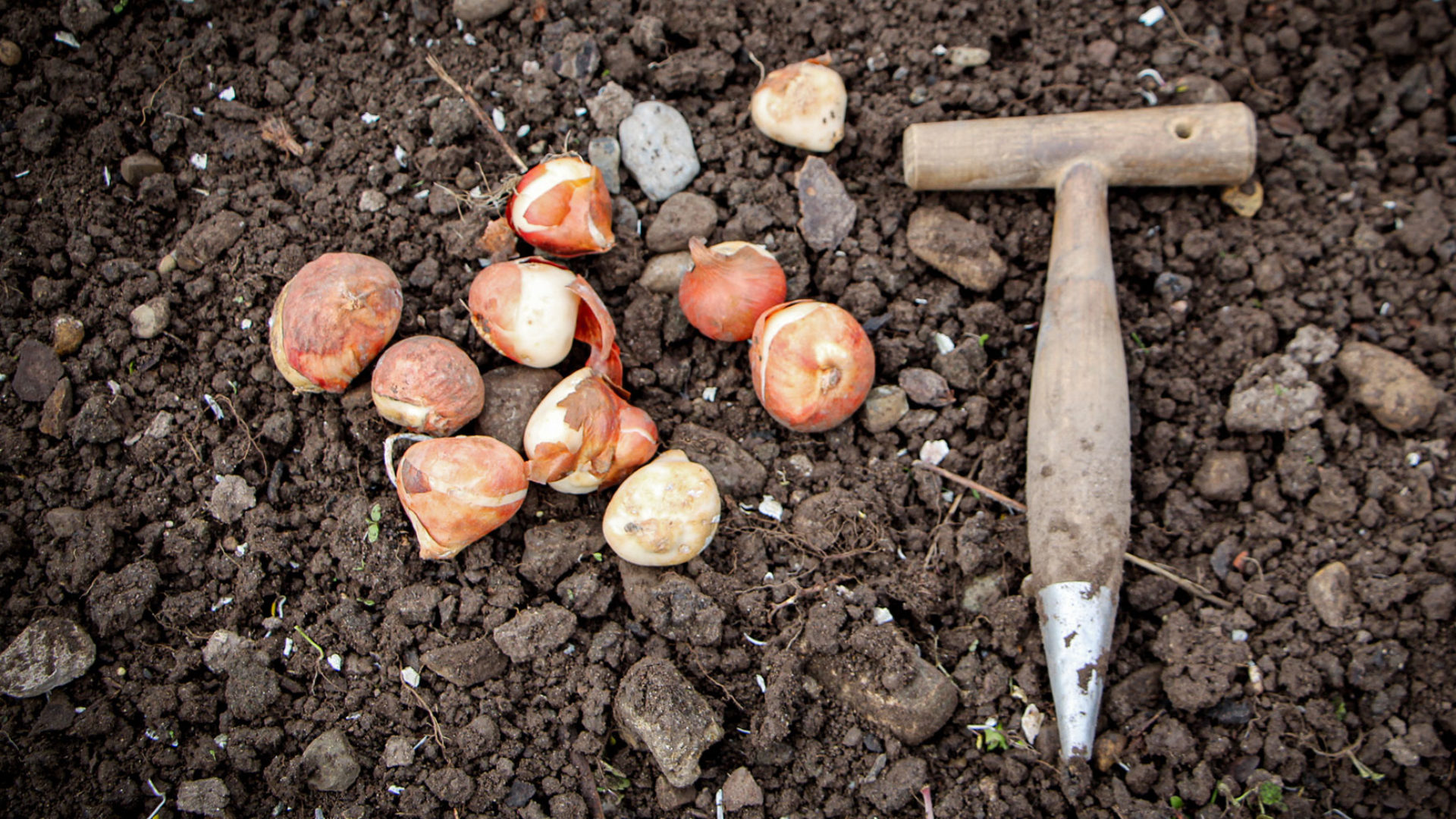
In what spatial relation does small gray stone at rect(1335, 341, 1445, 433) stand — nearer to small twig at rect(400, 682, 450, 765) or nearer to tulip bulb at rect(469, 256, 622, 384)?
tulip bulb at rect(469, 256, 622, 384)

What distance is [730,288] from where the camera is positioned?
2.18 m

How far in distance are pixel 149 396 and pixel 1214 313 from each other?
2.90 metres

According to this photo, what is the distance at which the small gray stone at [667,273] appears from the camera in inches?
94.6

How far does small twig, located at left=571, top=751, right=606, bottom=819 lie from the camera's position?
6.37 ft

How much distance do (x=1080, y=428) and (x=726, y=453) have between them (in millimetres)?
882

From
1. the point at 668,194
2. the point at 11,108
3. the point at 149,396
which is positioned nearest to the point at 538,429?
the point at 668,194

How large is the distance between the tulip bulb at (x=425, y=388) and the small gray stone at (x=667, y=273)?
0.58 metres

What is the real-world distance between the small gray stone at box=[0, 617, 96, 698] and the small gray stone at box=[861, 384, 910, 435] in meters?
2.00

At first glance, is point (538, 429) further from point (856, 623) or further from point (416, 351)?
point (856, 623)

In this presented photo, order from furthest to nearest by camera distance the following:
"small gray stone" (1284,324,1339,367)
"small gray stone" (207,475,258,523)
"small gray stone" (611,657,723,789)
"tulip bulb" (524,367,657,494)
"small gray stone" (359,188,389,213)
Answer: "small gray stone" (359,188,389,213)
"small gray stone" (1284,324,1339,367)
"small gray stone" (207,475,258,523)
"tulip bulb" (524,367,657,494)
"small gray stone" (611,657,723,789)

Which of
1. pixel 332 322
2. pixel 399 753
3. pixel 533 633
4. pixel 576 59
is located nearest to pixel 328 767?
pixel 399 753

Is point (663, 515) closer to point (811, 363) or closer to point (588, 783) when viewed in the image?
point (811, 363)

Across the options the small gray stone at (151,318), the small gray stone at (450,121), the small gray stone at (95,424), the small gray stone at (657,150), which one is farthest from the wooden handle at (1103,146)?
the small gray stone at (95,424)

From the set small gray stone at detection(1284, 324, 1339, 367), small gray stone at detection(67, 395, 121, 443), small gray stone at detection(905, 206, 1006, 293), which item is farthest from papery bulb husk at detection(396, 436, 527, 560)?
small gray stone at detection(1284, 324, 1339, 367)
